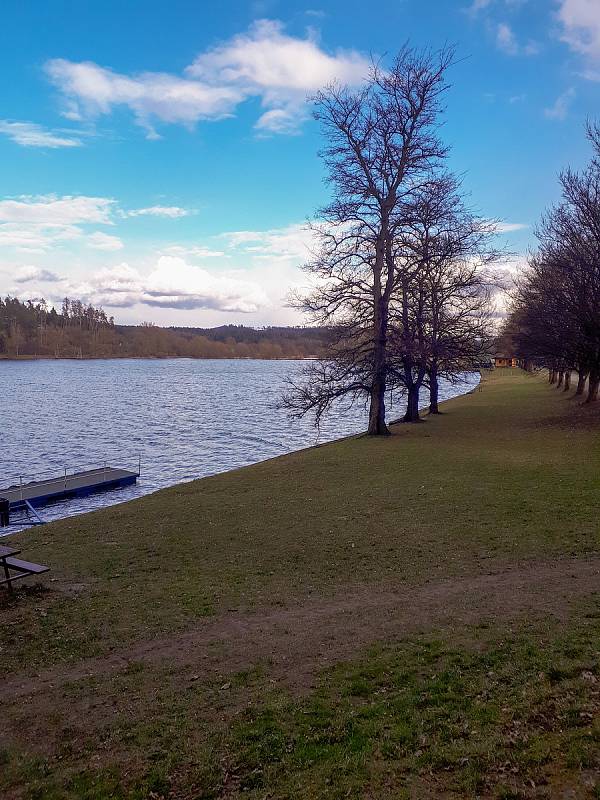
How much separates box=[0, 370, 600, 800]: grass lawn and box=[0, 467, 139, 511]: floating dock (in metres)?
8.08

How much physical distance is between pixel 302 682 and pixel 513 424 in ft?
87.5

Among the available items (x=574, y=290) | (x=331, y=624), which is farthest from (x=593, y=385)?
(x=331, y=624)

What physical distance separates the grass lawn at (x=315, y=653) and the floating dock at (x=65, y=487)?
8.08 meters

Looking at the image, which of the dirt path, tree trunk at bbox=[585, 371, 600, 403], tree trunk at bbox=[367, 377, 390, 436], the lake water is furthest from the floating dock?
tree trunk at bbox=[585, 371, 600, 403]

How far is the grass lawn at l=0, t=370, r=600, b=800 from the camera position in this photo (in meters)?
4.85

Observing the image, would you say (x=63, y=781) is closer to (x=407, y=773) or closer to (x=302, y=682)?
(x=302, y=682)

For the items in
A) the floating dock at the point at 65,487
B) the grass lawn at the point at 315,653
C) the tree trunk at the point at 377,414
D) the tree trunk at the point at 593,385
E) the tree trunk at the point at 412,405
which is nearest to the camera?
the grass lawn at the point at 315,653

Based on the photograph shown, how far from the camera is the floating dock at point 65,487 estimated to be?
2255 centimetres

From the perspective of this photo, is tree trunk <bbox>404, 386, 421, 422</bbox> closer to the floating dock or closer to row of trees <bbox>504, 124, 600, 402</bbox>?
row of trees <bbox>504, 124, 600, 402</bbox>

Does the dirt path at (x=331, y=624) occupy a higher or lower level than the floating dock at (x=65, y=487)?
higher

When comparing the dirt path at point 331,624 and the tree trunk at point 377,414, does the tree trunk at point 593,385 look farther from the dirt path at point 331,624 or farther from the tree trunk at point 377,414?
the dirt path at point 331,624

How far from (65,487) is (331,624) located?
19.0m

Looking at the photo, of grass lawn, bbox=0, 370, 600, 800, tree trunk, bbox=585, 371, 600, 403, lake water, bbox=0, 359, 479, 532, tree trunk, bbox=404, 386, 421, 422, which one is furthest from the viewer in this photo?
tree trunk, bbox=404, 386, 421, 422

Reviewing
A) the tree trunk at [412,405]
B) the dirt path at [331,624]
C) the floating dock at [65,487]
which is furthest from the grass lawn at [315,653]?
the tree trunk at [412,405]
